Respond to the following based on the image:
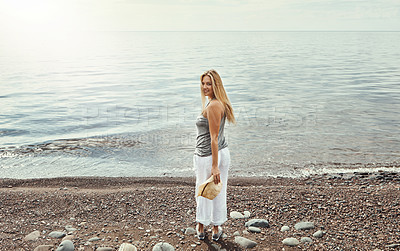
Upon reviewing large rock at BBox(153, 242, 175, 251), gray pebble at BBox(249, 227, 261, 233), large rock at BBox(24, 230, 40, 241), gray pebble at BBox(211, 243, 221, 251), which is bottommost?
large rock at BBox(24, 230, 40, 241)

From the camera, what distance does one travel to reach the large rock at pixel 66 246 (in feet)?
17.5

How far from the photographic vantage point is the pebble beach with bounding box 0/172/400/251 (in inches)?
222

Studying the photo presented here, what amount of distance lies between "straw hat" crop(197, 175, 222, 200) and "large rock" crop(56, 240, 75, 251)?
7.18ft

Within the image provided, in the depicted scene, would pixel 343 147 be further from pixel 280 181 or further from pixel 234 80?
pixel 234 80

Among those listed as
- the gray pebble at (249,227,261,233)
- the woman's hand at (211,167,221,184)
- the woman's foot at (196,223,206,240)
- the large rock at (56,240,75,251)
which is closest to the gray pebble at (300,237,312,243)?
the gray pebble at (249,227,261,233)

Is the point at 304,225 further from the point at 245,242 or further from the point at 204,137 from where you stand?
the point at 204,137

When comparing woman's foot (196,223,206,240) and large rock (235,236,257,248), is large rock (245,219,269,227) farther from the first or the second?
woman's foot (196,223,206,240)

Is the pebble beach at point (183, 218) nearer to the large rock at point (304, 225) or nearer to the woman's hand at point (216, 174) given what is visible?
the large rock at point (304, 225)

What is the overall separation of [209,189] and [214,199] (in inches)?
21.9

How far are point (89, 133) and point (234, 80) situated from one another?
67.2 feet

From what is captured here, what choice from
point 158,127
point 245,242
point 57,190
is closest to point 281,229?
point 245,242

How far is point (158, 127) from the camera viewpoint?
655 inches

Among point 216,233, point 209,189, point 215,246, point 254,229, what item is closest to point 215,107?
point 209,189

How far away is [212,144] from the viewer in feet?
16.3
